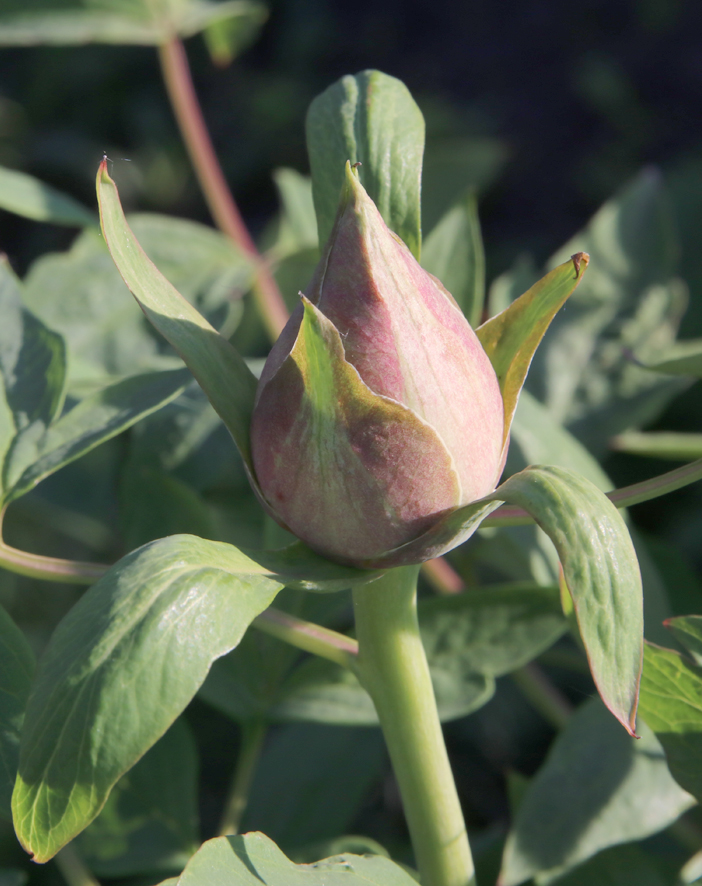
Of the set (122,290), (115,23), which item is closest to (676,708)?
(122,290)

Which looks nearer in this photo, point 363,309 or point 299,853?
point 363,309

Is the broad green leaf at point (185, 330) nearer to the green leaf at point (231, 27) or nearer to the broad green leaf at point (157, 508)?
the broad green leaf at point (157, 508)

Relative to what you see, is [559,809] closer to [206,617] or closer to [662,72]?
[206,617]

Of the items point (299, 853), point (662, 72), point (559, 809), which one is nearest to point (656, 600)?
point (559, 809)

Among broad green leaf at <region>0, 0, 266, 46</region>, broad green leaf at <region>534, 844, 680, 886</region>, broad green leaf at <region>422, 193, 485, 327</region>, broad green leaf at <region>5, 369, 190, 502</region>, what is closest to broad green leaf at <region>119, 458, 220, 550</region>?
broad green leaf at <region>5, 369, 190, 502</region>

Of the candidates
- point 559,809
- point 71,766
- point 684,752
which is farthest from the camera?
point 559,809

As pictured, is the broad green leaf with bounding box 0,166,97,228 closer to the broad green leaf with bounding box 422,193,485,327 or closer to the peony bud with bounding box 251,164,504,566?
the broad green leaf with bounding box 422,193,485,327

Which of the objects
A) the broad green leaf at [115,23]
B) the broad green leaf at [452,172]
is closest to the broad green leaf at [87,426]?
the broad green leaf at [115,23]
